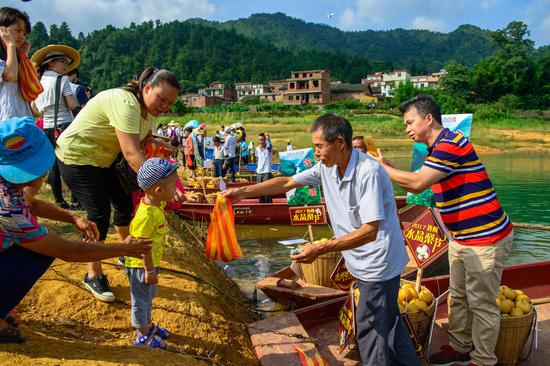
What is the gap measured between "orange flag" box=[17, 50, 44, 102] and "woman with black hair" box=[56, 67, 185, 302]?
87 centimetres

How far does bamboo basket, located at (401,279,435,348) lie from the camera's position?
3.93 metres

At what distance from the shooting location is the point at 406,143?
38094mm

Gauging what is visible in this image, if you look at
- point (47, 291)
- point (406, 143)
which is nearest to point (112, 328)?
point (47, 291)

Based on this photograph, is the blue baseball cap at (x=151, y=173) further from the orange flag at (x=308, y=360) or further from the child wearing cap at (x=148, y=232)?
the orange flag at (x=308, y=360)

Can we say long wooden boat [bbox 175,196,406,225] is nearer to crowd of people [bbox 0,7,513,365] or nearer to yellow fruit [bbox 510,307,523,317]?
crowd of people [bbox 0,7,513,365]

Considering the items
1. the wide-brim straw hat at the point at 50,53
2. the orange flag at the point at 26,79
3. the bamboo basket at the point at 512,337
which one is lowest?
the bamboo basket at the point at 512,337

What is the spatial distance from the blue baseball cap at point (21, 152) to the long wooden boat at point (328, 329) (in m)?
2.38

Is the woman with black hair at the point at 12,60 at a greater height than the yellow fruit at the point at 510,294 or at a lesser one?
greater

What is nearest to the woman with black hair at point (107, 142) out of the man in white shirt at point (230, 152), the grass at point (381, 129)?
the man in white shirt at point (230, 152)

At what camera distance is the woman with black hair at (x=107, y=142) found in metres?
3.45

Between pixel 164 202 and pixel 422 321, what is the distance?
259cm

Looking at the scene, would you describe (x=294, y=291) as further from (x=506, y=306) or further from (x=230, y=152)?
(x=230, y=152)

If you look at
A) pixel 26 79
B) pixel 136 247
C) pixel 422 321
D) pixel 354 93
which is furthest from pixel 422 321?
pixel 354 93

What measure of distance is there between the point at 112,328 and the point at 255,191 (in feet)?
5.59
